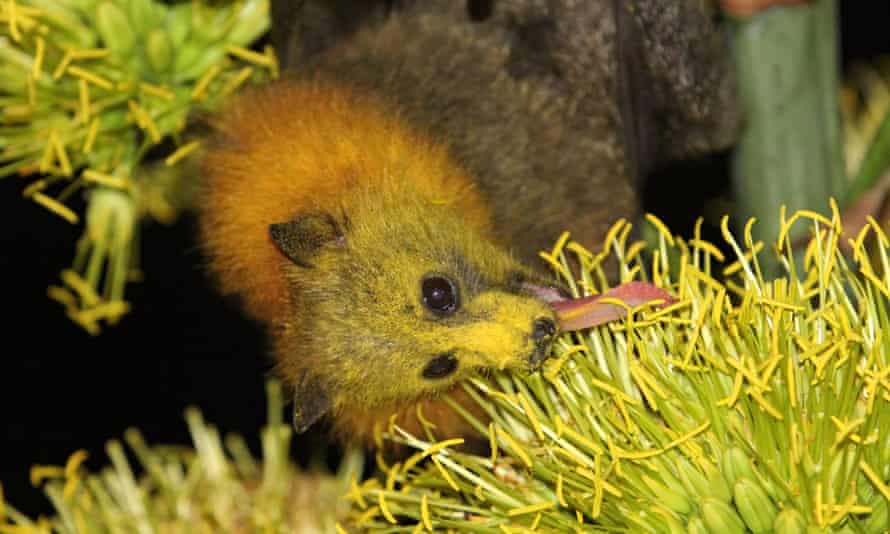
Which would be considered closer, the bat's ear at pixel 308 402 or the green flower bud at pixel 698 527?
the green flower bud at pixel 698 527

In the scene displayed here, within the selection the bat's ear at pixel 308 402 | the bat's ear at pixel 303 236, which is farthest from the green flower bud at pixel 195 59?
the bat's ear at pixel 308 402

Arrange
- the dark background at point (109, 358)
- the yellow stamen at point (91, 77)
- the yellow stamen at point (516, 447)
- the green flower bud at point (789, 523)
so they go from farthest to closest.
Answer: the dark background at point (109, 358)
the yellow stamen at point (91, 77)
the yellow stamen at point (516, 447)
the green flower bud at point (789, 523)

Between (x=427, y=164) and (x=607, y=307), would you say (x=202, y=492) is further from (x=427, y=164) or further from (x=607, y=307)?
(x=607, y=307)

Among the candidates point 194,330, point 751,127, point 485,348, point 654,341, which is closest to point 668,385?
point 654,341

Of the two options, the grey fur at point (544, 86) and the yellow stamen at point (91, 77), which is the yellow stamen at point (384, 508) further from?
the yellow stamen at point (91, 77)

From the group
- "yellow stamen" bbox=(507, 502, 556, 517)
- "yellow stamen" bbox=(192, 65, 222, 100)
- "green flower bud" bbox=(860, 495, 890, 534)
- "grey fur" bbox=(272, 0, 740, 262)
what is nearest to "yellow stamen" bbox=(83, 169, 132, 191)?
"yellow stamen" bbox=(192, 65, 222, 100)

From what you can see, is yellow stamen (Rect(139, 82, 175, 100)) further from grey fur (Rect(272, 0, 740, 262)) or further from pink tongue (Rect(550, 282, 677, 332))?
pink tongue (Rect(550, 282, 677, 332))

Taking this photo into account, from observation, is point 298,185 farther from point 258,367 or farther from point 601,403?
point 258,367
